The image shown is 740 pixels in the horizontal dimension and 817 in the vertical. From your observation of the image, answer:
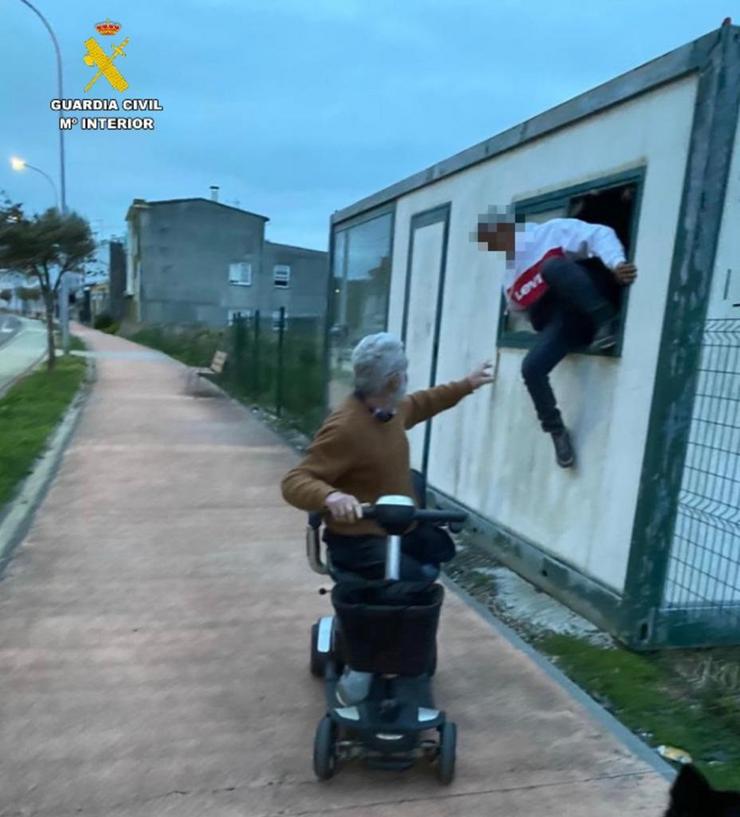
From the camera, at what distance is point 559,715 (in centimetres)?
338

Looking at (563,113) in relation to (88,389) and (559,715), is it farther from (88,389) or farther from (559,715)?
(88,389)

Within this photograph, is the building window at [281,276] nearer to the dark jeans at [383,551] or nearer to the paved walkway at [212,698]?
the paved walkway at [212,698]

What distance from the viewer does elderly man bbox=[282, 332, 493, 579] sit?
116 inches

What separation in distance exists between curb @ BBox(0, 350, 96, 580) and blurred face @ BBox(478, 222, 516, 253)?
3.67 m

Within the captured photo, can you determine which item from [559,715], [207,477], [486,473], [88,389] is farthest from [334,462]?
[88,389]

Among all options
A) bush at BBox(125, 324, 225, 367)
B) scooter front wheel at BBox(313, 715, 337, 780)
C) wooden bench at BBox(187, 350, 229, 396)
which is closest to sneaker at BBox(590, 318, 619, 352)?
scooter front wheel at BBox(313, 715, 337, 780)

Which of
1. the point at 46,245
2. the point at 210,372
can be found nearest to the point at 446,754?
the point at 210,372

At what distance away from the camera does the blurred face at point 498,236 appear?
4.71 m

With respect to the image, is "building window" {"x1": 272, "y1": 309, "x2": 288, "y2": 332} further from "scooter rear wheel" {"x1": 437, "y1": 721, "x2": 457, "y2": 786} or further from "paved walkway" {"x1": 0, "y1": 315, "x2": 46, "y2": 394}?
"scooter rear wheel" {"x1": 437, "y1": 721, "x2": 457, "y2": 786}

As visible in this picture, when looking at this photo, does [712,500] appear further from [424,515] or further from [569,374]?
[424,515]

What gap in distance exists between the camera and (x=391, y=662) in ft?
8.88

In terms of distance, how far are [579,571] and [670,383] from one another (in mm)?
1254

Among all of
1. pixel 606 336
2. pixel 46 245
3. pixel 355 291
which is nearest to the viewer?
pixel 606 336

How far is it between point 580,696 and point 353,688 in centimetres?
122
